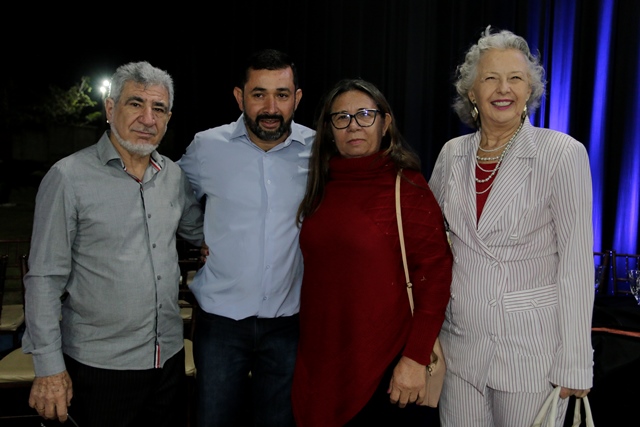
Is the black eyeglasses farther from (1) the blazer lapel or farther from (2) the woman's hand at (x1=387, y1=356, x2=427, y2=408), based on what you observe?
(2) the woman's hand at (x1=387, y1=356, x2=427, y2=408)

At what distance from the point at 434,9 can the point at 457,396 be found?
4.59 metres

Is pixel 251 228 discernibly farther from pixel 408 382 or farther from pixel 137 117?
pixel 408 382

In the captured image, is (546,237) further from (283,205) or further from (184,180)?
(184,180)

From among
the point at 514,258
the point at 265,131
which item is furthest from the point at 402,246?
the point at 265,131

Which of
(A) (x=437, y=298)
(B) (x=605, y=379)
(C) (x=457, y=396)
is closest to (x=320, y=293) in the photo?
(A) (x=437, y=298)

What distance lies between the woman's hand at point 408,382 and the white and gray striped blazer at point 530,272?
136 millimetres

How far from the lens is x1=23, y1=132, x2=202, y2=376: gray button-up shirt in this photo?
1.62 metres

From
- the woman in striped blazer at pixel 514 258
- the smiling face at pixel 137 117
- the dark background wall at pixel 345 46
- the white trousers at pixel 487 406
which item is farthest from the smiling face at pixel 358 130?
the dark background wall at pixel 345 46

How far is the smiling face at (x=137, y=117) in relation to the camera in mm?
1771

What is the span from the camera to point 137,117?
1.78 m

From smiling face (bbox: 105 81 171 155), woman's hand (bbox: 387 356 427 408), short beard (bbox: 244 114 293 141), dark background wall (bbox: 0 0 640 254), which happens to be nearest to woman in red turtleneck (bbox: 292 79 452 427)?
woman's hand (bbox: 387 356 427 408)

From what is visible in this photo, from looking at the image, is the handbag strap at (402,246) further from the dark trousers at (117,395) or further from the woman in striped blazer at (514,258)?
the dark trousers at (117,395)

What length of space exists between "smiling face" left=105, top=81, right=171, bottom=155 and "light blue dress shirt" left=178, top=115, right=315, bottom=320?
0.25m

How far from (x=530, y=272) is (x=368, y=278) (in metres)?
0.45
